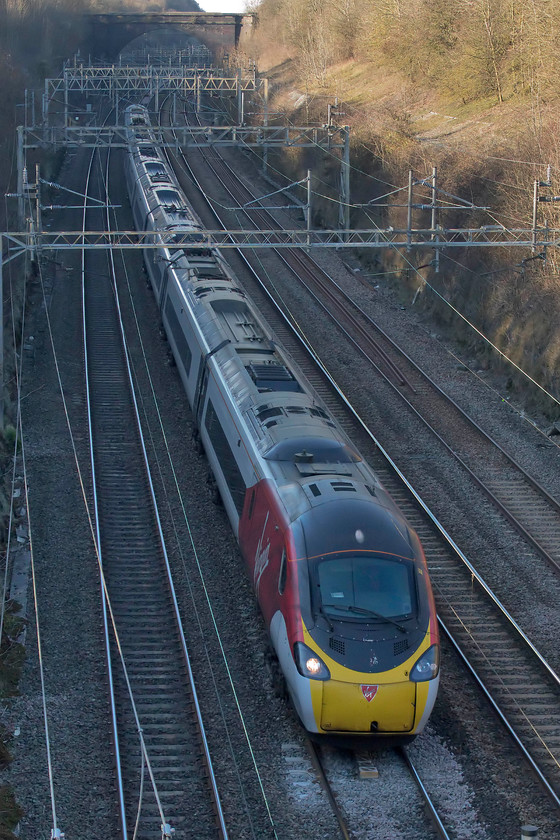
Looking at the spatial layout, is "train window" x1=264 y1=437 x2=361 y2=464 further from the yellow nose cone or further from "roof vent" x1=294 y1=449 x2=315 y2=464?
the yellow nose cone

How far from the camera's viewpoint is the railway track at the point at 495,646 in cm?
1135

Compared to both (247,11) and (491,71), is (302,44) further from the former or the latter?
(491,71)

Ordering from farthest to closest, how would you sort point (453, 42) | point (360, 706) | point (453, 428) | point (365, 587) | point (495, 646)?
point (453, 42)
point (453, 428)
point (495, 646)
point (365, 587)
point (360, 706)

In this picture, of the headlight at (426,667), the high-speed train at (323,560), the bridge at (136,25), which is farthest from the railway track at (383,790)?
the bridge at (136,25)

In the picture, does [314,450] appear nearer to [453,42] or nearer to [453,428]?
[453,428]

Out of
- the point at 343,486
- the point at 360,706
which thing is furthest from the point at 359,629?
the point at 343,486

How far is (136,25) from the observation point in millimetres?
82750

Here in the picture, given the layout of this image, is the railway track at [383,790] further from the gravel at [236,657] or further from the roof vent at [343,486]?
the roof vent at [343,486]

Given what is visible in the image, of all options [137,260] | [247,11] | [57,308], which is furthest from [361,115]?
[247,11]

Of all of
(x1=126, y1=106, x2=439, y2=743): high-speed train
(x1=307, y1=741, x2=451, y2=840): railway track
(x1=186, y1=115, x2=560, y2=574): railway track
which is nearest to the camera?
(x1=307, y1=741, x2=451, y2=840): railway track

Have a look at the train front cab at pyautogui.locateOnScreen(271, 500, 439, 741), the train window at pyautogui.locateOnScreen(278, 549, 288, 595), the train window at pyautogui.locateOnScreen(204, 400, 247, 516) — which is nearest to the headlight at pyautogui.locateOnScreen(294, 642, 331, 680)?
the train front cab at pyautogui.locateOnScreen(271, 500, 439, 741)

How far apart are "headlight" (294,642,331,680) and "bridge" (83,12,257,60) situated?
8023 centimetres

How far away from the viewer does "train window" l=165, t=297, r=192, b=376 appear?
67.5 feet

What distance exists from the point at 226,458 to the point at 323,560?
503cm
